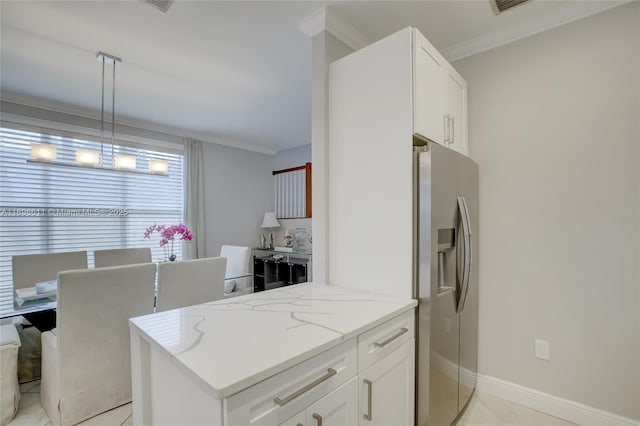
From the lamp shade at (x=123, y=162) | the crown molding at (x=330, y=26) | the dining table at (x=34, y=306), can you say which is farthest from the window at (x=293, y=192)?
the dining table at (x=34, y=306)

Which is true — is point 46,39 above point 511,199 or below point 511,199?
above

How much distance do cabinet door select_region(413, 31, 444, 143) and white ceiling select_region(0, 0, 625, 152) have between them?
40cm

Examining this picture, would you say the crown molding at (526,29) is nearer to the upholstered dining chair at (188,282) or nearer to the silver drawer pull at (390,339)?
the silver drawer pull at (390,339)

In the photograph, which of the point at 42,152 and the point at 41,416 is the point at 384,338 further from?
the point at 42,152

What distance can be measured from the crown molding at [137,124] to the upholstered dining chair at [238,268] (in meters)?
1.83

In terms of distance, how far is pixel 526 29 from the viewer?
197 centimetres

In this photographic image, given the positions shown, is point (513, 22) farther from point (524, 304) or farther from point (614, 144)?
point (524, 304)

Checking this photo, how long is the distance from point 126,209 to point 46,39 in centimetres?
214

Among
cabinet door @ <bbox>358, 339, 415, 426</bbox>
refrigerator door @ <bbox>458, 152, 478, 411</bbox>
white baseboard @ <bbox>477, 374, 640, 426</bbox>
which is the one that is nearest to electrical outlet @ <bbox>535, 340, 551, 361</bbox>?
white baseboard @ <bbox>477, 374, 640, 426</bbox>

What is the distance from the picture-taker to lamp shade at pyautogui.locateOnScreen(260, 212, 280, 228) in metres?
5.16

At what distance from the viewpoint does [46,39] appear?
208 cm

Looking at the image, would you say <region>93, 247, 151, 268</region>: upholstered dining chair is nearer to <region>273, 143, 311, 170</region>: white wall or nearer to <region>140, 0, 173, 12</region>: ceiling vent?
<region>140, 0, 173, 12</region>: ceiling vent

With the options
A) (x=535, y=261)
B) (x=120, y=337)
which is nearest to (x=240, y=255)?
(x=120, y=337)

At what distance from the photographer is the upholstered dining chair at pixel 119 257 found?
2.86 m
